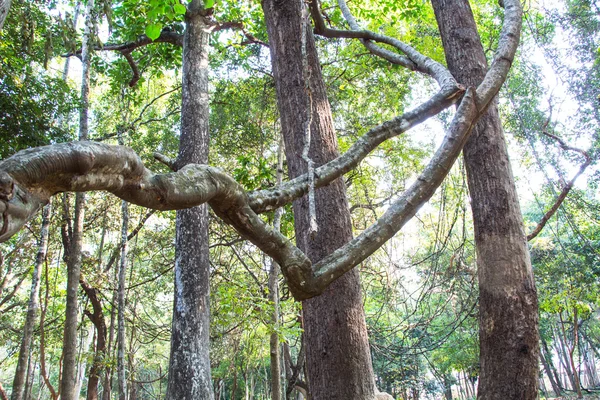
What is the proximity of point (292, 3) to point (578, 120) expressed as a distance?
39.8 ft

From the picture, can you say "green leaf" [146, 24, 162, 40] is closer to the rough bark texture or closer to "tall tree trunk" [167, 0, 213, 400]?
"tall tree trunk" [167, 0, 213, 400]

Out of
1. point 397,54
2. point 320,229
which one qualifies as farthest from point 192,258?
point 397,54

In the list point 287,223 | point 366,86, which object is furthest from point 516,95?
point 287,223

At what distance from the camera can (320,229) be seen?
2941mm

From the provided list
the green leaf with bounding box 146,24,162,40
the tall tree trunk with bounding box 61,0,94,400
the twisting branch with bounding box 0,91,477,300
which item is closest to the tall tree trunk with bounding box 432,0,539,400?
the twisting branch with bounding box 0,91,477,300

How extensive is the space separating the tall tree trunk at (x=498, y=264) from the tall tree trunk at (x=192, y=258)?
2813mm

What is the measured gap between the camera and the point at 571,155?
1259cm

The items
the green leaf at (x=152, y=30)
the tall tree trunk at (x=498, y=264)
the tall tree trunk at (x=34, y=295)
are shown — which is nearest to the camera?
the tall tree trunk at (x=498, y=264)

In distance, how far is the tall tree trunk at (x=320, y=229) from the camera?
2639 mm

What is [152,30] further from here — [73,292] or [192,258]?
[73,292]

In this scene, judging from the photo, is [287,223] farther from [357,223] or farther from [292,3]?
[292,3]

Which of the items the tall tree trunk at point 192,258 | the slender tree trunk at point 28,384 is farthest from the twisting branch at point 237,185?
the slender tree trunk at point 28,384

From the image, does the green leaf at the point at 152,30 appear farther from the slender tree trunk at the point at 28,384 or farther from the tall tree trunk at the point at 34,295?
the slender tree trunk at the point at 28,384

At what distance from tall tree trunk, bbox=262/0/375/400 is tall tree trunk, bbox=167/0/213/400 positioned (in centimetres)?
157
